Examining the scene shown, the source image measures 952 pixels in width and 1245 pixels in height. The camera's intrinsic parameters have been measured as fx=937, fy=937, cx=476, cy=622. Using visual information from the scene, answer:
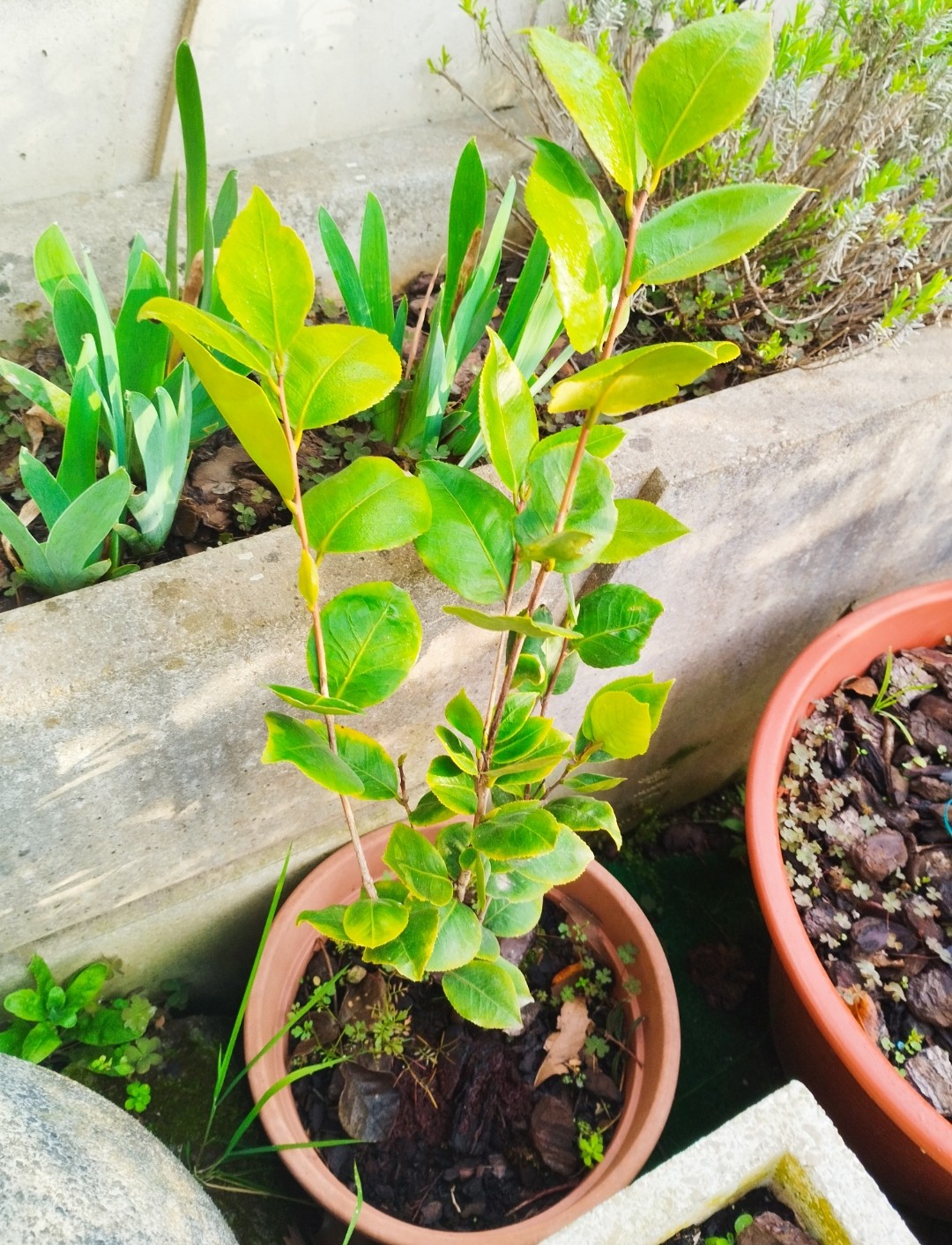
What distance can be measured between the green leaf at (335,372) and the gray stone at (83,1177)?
73 cm

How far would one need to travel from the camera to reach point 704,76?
565 mm

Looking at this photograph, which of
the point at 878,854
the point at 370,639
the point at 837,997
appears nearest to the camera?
the point at 370,639

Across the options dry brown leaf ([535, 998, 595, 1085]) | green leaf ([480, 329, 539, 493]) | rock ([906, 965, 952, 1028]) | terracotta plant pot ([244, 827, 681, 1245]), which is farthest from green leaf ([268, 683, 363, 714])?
rock ([906, 965, 952, 1028])

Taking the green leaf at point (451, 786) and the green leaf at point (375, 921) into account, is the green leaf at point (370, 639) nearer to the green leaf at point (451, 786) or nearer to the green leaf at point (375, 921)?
the green leaf at point (451, 786)

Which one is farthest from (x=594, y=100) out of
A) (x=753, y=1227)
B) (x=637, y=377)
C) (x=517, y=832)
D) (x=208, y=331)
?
(x=753, y=1227)

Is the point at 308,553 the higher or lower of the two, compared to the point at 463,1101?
higher

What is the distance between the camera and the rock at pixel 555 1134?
1301 mm

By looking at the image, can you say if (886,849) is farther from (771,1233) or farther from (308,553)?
(308,553)

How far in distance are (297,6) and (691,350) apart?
143 cm

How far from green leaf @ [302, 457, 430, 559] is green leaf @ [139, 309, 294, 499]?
0.08 m

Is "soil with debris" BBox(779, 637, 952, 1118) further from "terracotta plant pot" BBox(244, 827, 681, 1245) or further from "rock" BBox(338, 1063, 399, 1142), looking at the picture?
"rock" BBox(338, 1063, 399, 1142)

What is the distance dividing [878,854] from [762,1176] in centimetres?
61

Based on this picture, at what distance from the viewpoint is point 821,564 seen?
167 centimetres

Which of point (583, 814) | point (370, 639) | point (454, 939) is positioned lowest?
point (454, 939)
